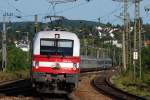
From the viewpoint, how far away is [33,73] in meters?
23.5

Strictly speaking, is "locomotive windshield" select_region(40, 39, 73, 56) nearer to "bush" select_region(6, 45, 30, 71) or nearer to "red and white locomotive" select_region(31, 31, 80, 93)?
"red and white locomotive" select_region(31, 31, 80, 93)

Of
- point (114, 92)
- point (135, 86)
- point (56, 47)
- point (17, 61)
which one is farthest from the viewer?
point (17, 61)

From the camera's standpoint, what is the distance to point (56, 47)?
79.5ft

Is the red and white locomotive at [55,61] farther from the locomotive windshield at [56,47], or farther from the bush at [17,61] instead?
the bush at [17,61]

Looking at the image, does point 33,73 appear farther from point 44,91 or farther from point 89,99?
point 89,99

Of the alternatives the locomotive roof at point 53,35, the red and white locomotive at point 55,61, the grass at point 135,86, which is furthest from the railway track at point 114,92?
the locomotive roof at point 53,35

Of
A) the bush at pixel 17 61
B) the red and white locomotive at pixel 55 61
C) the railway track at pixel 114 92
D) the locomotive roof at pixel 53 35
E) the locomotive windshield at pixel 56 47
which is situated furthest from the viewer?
the bush at pixel 17 61

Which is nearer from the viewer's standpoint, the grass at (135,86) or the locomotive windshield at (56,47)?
the locomotive windshield at (56,47)

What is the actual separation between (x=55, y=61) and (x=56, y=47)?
0.77 m

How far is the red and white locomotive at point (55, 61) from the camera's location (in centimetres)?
2359

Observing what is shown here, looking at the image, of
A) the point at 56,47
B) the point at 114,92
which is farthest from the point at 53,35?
the point at 114,92

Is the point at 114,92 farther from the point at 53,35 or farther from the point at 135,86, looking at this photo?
the point at 135,86

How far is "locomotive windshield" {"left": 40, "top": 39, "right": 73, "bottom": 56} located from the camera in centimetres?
2408

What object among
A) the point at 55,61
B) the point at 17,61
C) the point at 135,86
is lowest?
the point at 135,86
